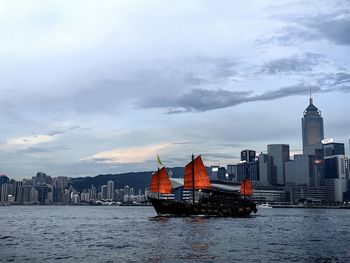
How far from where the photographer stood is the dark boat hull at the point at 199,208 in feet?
476

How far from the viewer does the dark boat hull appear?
476 feet

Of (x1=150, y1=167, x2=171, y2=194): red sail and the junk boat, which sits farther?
(x1=150, y1=167, x2=171, y2=194): red sail

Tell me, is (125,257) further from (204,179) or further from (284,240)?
(204,179)

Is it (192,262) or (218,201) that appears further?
(218,201)

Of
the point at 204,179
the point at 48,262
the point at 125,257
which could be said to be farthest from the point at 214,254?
the point at 204,179

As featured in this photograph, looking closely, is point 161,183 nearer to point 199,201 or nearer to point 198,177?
point 198,177

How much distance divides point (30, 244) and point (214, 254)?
26.6m

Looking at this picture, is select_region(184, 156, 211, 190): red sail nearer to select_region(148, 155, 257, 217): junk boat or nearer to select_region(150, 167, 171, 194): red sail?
select_region(148, 155, 257, 217): junk boat

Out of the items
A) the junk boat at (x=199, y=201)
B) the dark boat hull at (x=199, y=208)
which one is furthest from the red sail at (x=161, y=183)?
the dark boat hull at (x=199, y=208)

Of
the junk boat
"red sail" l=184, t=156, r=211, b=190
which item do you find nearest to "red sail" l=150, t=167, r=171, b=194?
the junk boat

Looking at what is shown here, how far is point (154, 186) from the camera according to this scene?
511ft

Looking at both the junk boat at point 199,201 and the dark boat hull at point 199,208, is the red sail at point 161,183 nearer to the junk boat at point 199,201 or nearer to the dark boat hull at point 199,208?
the junk boat at point 199,201

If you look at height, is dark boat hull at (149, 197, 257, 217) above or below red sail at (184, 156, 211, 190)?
below

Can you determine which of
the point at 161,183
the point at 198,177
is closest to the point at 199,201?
the point at 198,177
